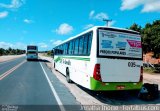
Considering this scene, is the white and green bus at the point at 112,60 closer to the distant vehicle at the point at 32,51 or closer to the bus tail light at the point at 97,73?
the bus tail light at the point at 97,73

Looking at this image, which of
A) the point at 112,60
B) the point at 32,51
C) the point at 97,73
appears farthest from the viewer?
the point at 32,51

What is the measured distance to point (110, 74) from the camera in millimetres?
11266

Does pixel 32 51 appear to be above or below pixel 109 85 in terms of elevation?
above

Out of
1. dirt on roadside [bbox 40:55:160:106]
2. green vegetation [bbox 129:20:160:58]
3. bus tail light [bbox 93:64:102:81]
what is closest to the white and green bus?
bus tail light [bbox 93:64:102:81]

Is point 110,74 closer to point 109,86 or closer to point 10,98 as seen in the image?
point 109,86

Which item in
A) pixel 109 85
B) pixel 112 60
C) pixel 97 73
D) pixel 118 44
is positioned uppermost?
pixel 118 44

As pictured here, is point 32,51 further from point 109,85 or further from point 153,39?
point 109,85

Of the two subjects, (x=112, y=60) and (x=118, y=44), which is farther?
(x=118, y=44)

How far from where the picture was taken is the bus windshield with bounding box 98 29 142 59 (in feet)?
37.0

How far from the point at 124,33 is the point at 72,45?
17.4 feet

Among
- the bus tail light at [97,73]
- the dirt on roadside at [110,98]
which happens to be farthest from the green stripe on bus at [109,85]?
the dirt on roadside at [110,98]

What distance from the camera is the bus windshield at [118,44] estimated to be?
11289 mm

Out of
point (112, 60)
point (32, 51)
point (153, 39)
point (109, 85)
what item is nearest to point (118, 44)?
point (112, 60)

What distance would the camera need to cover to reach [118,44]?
38.0ft
